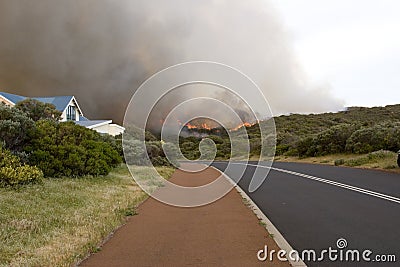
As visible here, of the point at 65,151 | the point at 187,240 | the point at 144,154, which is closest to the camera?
the point at 187,240

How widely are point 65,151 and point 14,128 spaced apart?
7.61ft

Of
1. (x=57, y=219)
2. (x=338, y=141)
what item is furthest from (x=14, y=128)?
(x=338, y=141)

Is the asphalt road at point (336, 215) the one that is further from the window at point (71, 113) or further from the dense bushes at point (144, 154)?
the window at point (71, 113)

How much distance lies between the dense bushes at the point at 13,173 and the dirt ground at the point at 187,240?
406 cm

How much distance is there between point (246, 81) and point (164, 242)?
5.38 metres

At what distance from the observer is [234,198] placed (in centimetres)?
1297

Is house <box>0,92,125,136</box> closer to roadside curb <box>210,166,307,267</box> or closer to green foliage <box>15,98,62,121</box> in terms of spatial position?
green foliage <box>15,98,62,121</box>

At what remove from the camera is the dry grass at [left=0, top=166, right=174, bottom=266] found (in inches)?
240

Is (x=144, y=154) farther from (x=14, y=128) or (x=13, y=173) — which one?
(x=13, y=173)

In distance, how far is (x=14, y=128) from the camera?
13.6 meters

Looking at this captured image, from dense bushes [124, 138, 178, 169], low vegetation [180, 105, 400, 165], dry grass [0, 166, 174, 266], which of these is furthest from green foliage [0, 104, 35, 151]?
dense bushes [124, 138, 178, 169]

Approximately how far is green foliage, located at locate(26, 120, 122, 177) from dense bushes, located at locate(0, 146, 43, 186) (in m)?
2.02

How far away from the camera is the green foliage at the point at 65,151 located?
1477cm

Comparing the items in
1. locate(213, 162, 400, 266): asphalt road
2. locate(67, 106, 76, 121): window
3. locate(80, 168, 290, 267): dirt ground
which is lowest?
locate(80, 168, 290, 267): dirt ground
